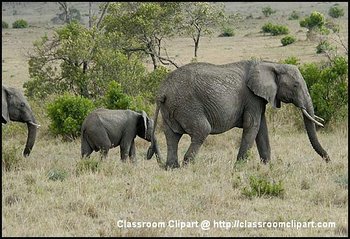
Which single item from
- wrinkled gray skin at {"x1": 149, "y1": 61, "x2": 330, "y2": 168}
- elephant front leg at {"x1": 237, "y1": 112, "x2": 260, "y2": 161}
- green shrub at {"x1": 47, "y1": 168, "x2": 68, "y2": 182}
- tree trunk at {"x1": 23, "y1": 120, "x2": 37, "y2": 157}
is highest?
wrinkled gray skin at {"x1": 149, "y1": 61, "x2": 330, "y2": 168}

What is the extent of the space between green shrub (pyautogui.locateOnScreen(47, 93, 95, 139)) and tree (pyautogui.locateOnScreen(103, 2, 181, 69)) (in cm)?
777

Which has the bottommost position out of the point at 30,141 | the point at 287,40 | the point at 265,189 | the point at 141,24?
the point at 287,40

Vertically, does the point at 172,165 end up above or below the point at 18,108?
below

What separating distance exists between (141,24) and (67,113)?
893cm

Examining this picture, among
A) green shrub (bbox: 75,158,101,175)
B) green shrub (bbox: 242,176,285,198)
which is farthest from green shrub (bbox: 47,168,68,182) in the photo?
green shrub (bbox: 242,176,285,198)

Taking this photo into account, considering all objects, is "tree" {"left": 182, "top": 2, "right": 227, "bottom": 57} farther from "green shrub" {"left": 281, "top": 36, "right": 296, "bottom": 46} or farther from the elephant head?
the elephant head

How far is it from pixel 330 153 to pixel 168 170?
3161 millimetres

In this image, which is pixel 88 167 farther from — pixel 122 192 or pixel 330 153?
pixel 330 153

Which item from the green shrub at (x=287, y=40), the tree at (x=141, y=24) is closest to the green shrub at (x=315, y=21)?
the green shrub at (x=287, y=40)

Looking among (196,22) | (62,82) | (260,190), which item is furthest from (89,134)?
(196,22)

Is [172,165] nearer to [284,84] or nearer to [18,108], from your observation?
[284,84]

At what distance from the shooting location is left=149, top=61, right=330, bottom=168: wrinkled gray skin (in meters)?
9.16

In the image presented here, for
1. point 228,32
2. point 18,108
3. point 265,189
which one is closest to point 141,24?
point 18,108

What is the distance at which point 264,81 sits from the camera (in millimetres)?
9398
